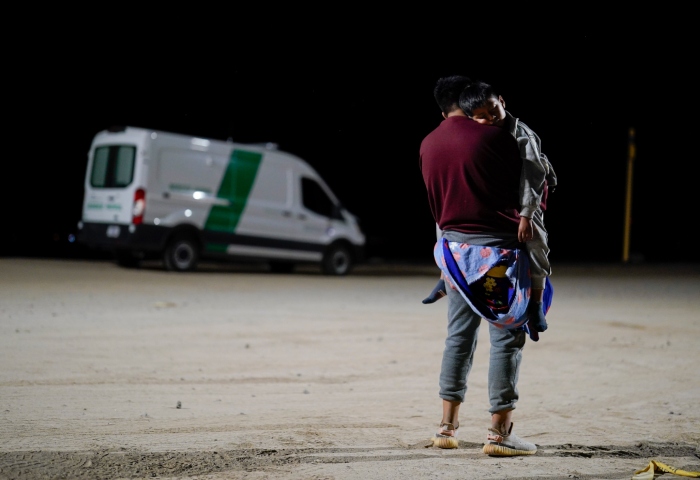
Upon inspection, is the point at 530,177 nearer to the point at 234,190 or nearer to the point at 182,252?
the point at 182,252

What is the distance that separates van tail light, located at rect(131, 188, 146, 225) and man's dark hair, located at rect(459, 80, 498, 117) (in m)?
12.8

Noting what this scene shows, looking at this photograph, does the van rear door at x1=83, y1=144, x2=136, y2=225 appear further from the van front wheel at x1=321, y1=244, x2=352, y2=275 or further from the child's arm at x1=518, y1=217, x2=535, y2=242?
the child's arm at x1=518, y1=217, x2=535, y2=242

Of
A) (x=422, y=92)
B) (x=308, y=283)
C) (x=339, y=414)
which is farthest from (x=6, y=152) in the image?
(x=339, y=414)

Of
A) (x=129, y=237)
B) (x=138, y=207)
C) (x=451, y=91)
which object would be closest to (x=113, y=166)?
(x=138, y=207)

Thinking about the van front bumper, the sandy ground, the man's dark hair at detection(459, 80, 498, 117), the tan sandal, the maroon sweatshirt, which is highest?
the man's dark hair at detection(459, 80, 498, 117)

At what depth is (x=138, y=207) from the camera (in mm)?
17000

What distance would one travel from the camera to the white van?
17141 millimetres

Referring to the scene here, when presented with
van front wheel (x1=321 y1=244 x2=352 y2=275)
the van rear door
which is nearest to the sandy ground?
the van rear door

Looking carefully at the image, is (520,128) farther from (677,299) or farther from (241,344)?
(677,299)

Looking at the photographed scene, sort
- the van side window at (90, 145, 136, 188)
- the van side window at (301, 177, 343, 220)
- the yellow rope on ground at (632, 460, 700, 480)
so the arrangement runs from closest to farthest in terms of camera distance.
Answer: the yellow rope on ground at (632, 460, 700, 480), the van side window at (90, 145, 136, 188), the van side window at (301, 177, 343, 220)

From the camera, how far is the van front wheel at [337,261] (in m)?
19.4

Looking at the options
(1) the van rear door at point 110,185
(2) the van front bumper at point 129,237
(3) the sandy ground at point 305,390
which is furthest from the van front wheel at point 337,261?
(3) the sandy ground at point 305,390

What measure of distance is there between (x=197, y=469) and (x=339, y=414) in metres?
1.50

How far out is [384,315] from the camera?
11.4 m
